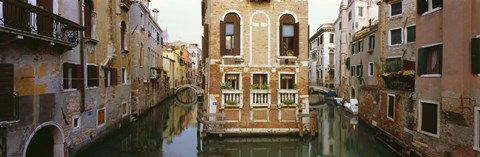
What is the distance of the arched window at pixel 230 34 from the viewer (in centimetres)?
1465

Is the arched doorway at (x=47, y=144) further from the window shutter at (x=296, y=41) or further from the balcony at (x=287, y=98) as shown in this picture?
the window shutter at (x=296, y=41)

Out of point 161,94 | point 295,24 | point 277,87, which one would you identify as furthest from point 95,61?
point 161,94

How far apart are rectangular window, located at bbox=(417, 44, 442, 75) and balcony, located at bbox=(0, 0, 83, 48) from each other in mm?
12057

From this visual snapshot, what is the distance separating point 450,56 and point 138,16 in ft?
62.4

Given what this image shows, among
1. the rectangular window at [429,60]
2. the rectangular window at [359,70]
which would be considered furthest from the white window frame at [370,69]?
the rectangular window at [429,60]

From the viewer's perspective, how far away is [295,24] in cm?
1503

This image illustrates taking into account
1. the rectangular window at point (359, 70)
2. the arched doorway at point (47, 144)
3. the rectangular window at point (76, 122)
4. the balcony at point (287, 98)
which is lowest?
the arched doorway at point (47, 144)

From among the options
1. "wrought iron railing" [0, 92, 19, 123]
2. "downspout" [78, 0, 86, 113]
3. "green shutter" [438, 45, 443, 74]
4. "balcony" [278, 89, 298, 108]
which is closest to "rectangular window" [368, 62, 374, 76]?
"balcony" [278, 89, 298, 108]

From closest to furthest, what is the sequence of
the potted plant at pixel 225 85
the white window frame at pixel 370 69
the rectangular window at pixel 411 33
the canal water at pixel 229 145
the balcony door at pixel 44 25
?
the balcony door at pixel 44 25, the canal water at pixel 229 145, the potted plant at pixel 225 85, the rectangular window at pixel 411 33, the white window frame at pixel 370 69

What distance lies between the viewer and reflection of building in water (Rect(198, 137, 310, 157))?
12.8 metres

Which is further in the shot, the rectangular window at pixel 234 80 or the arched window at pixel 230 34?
the rectangular window at pixel 234 80

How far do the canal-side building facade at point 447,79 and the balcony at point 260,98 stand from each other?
6.66 metres

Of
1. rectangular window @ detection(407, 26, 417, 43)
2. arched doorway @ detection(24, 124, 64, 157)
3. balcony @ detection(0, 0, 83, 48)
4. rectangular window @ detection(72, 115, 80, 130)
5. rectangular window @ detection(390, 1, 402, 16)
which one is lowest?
arched doorway @ detection(24, 124, 64, 157)

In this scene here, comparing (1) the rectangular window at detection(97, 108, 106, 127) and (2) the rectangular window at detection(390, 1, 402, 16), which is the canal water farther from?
(2) the rectangular window at detection(390, 1, 402, 16)
